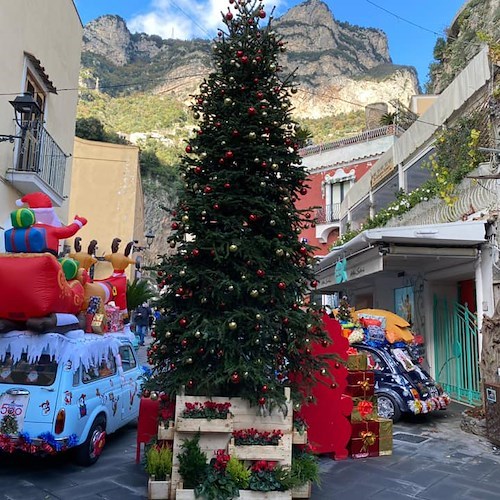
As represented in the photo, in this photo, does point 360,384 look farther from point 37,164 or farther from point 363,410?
point 37,164

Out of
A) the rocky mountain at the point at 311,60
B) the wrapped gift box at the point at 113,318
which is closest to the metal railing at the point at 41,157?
the wrapped gift box at the point at 113,318

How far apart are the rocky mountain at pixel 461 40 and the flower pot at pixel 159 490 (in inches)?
706

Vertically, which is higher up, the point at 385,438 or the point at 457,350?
the point at 457,350

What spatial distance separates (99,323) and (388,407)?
4.81 meters

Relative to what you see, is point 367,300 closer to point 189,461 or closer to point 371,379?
point 371,379

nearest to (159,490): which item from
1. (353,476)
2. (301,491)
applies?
(301,491)

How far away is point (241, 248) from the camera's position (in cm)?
455

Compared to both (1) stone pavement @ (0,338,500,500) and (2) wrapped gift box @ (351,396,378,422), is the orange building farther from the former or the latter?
(1) stone pavement @ (0,338,500,500)

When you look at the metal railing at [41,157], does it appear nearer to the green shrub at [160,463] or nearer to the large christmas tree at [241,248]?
the large christmas tree at [241,248]

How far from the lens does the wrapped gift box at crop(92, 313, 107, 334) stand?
5.94 meters

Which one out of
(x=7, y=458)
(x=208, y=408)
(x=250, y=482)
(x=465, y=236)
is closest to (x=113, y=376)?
(x=7, y=458)

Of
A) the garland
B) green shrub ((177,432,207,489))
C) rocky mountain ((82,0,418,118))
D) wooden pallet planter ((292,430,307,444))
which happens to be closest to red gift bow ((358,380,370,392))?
wooden pallet planter ((292,430,307,444))

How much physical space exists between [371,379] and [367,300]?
10680mm

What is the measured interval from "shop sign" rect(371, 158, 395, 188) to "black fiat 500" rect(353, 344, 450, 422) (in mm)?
7997
